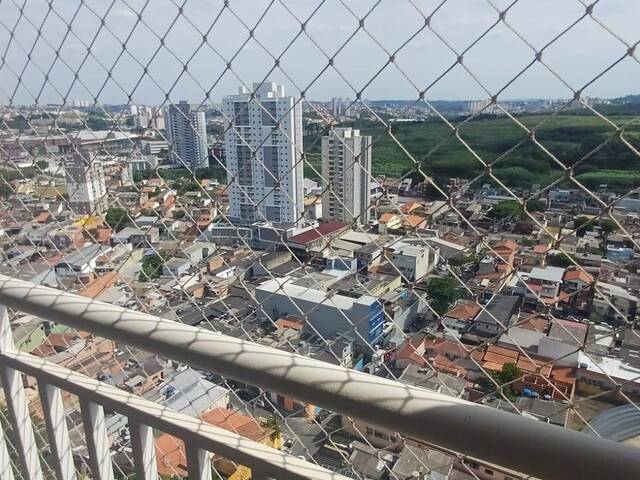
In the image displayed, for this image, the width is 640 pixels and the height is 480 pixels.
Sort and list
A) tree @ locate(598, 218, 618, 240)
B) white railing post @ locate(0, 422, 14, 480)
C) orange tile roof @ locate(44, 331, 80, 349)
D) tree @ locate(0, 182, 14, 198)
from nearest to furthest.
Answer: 1. tree @ locate(598, 218, 618, 240)
2. white railing post @ locate(0, 422, 14, 480)
3. orange tile roof @ locate(44, 331, 80, 349)
4. tree @ locate(0, 182, 14, 198)

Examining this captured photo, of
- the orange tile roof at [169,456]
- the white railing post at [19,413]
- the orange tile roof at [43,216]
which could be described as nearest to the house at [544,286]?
the orange tile roof at [169,456]

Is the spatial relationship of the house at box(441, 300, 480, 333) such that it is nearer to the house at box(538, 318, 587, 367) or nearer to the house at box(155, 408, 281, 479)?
the house at box(538, 318, 587, 367)

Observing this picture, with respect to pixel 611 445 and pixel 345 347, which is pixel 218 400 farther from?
pixel 611 445

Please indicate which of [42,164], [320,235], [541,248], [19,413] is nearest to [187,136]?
[320,235]

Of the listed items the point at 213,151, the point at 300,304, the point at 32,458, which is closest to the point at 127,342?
the point at 300,304

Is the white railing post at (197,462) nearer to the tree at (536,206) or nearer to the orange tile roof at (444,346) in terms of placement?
the orange tile roof at (444,346)

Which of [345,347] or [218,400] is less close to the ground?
[345,347]

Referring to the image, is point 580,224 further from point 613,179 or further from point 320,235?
point 320,235

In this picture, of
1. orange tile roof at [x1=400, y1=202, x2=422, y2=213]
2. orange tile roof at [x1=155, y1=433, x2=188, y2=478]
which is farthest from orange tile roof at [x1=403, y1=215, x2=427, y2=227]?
Result: orange tile roof at [x1=155, y1=433, x2=188, y2=478]
